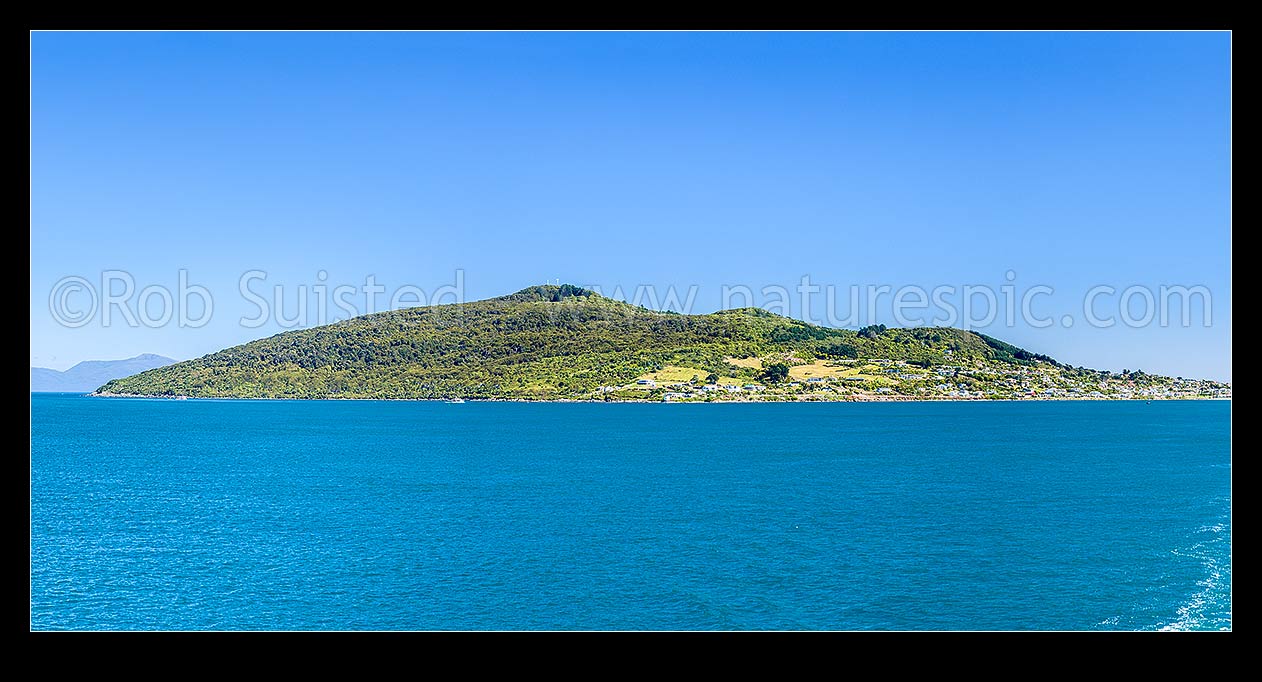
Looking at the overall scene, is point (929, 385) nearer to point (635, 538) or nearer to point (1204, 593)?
point (635, 538)

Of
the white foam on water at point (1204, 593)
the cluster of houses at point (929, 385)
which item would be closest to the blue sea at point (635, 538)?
the white foam on water at point (1204, 593)

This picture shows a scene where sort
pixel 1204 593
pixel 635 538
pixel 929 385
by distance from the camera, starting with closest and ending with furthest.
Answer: pixel 1204 593
pixel 635 538
pixel 929 385

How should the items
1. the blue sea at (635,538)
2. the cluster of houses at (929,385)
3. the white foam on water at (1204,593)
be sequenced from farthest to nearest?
the cluster of houses at (929,385), the blue sea at (635,538), the white foam on water at (1204,593)

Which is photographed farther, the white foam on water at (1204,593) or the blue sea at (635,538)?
the blue sea at (635,538)

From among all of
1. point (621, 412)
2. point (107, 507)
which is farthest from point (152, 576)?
point (621, 412)

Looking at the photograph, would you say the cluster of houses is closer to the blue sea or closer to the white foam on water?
the blue sea

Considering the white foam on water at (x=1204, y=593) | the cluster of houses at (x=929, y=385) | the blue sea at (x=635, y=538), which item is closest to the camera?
the white foam on water at (x=1204, y=593)

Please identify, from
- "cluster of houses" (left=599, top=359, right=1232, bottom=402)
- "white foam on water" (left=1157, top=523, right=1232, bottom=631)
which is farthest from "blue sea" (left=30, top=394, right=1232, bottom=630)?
"cluster of houses" (left=599, top=359, right=1232, bottom=402)

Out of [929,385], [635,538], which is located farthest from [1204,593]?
[929,385]

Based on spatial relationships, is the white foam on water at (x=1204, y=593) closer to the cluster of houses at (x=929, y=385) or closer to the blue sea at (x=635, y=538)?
the blue sea at (x=635, y=538)
